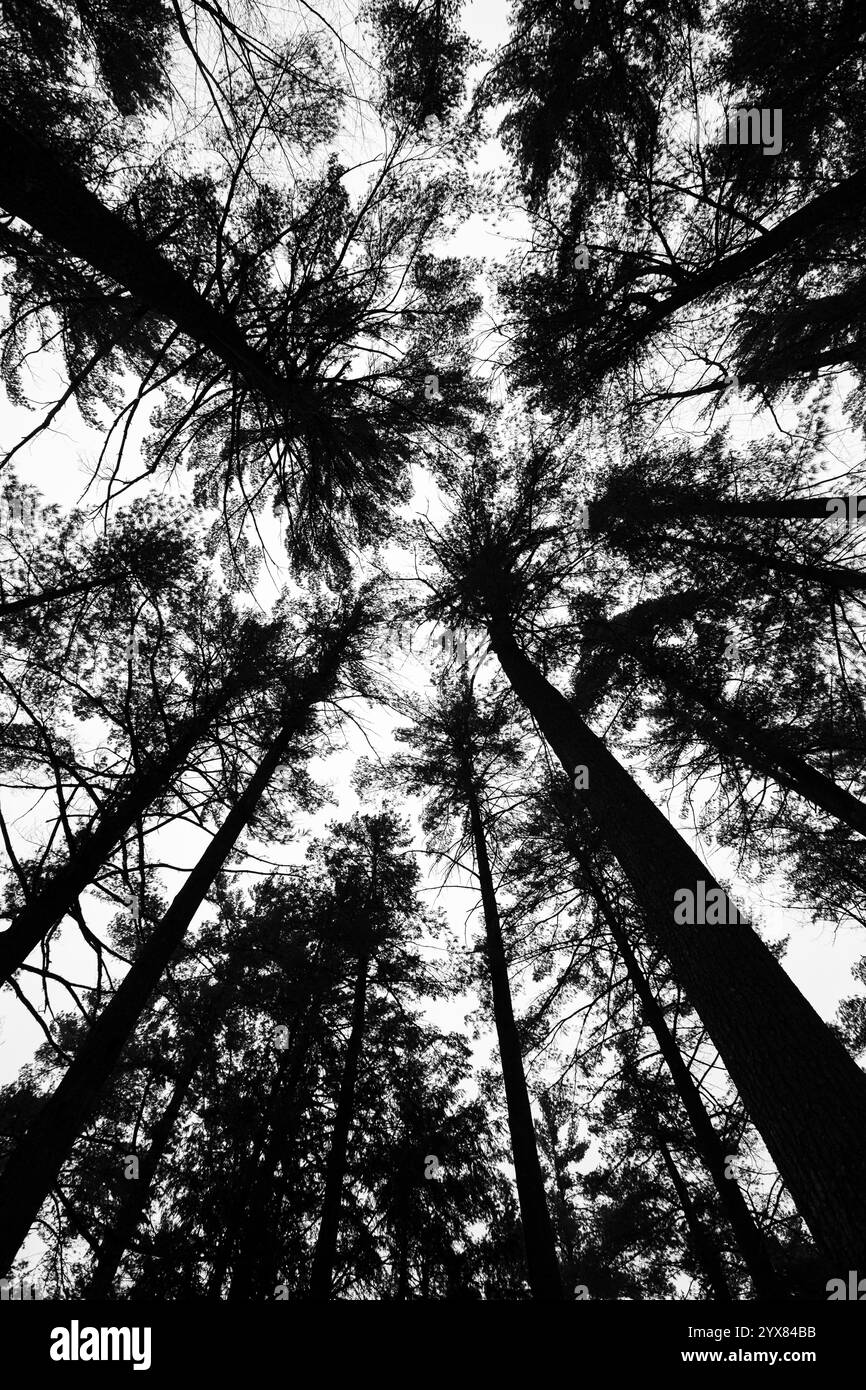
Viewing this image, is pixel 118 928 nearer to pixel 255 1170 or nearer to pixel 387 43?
pixel 255 1170

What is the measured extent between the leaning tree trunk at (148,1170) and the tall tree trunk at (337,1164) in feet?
6.12

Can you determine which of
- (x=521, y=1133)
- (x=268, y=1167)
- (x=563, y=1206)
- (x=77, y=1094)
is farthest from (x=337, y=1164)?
(x=563, y=1206)

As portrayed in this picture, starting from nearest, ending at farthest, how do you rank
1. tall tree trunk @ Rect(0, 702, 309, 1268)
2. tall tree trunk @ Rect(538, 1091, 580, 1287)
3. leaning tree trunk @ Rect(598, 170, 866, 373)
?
tall tree trunk @ Rect(0, 702, 309, 1268) → leaning tree trunk @ Rect(598, 170, 866, 373) → tall tree trunk @ Rect(538, 1091, 580, 1287)

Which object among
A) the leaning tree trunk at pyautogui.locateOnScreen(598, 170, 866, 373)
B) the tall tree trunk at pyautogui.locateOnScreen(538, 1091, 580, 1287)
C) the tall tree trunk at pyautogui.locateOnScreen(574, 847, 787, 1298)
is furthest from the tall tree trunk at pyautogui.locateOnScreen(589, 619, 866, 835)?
the tall tree trunk at pyautogui.locateOnScreen(538, 1091, 580, 1287)

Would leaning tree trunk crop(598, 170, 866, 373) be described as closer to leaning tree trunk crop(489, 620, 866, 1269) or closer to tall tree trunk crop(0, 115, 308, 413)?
tall tree trunk crop(0, 115, 308, 413)

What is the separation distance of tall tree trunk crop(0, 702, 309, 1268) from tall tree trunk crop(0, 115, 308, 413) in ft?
13.1

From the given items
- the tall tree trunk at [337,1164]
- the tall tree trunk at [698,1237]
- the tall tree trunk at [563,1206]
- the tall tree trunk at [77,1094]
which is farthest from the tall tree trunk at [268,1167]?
the tall tree trunk at [563,1206]

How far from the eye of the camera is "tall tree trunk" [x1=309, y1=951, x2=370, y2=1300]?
529 cm

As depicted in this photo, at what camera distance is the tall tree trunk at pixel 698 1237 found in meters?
6.30

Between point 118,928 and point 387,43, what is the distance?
404 inches

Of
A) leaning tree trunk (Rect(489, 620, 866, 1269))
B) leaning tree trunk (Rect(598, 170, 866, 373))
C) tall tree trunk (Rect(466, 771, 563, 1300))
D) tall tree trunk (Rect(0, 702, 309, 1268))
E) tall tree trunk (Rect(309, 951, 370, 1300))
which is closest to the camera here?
leaning tree trunk (Rect(489, 620, 866, 1269))

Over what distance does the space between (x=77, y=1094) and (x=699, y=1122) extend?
6480 millimetres

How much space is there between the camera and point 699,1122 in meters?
5.92
